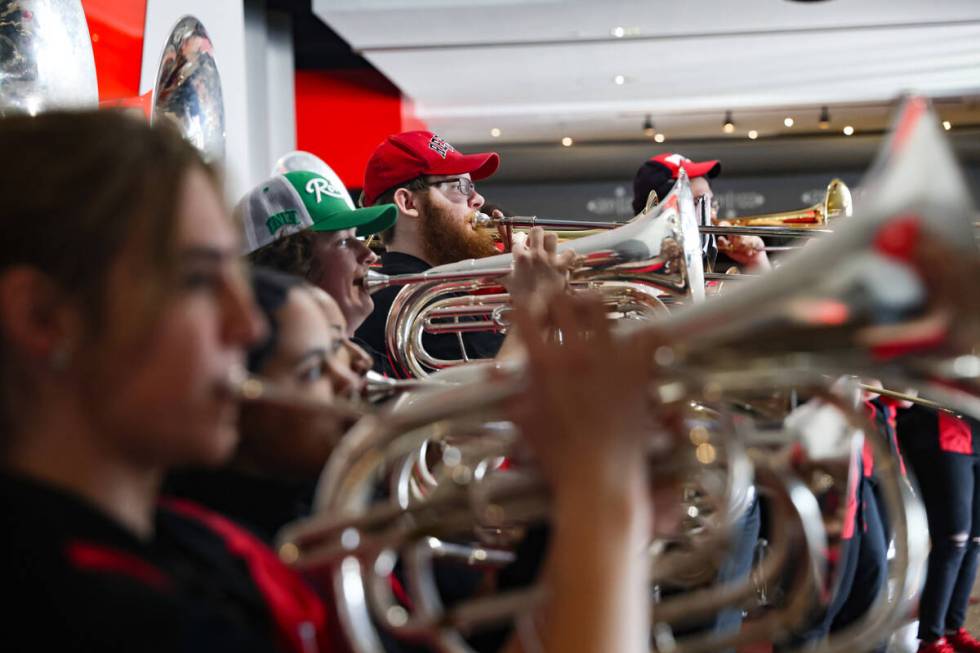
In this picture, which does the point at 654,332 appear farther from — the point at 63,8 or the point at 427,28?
the point at 427,28

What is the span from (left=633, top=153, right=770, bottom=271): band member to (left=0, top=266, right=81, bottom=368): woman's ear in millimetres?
3100

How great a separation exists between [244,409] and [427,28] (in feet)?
24.8

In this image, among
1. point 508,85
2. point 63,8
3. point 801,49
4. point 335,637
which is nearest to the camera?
point 335,637

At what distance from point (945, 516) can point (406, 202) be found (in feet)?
7.16

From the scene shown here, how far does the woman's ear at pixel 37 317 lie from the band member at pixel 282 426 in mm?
402

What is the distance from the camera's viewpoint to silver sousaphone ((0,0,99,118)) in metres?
2.70

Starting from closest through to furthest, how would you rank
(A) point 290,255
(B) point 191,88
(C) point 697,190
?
(A) point 290,255
(B) point 191,88
(C) point 697,190

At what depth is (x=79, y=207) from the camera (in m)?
0.84

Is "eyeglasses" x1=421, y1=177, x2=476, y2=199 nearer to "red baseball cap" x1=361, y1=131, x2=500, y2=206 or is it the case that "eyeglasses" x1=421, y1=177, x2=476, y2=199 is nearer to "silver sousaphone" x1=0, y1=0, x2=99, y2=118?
"red baseball cap" x1=361, y1=131, x2=500, y2=206

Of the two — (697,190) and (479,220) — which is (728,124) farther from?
(479,220)

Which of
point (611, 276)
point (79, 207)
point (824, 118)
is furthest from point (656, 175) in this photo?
point (824, 118)

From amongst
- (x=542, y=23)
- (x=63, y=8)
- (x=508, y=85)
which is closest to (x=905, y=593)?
(x=63, y=8)

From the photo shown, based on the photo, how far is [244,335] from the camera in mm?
908

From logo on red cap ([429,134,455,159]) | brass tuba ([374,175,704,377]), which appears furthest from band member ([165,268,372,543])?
logo on red cap ([429,134,455,159])
